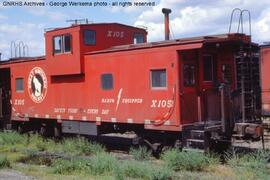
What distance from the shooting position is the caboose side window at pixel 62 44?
54.6 ft

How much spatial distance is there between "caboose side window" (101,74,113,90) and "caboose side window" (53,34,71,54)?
207 centimetres

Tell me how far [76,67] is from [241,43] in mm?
5638

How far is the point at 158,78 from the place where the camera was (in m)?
13.5

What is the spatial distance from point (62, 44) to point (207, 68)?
5552mm

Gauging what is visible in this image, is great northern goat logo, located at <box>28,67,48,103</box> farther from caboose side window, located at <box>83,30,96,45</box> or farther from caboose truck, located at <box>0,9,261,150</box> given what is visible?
caboose side window, located at <box>83,30,96,45</box>

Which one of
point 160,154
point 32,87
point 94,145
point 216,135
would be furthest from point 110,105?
point 32,87

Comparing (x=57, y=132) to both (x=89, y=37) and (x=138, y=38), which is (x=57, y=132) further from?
(x=138, y=38)

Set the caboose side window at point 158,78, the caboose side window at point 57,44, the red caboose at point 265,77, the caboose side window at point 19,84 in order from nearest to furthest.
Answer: the caboose side window at point 158,78
the caboose side window at point 57,44
the red caboose at point 265,77
the caboose side window at point 19,84

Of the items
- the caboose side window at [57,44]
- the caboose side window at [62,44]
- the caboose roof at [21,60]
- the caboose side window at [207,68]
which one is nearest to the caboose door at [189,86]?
the caboose side window at [207,68]

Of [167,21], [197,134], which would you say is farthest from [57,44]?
[197,134]

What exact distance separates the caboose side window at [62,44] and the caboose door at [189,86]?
5033 millimetres

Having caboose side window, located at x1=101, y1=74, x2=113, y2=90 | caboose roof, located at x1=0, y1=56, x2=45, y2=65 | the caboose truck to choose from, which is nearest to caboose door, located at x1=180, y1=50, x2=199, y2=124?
the caboose truck

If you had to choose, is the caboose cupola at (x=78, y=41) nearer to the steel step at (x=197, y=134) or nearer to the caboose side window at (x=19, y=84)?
the caboose side window at (x=19, y=84)

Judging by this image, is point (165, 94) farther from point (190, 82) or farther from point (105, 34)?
point (105, 34)
